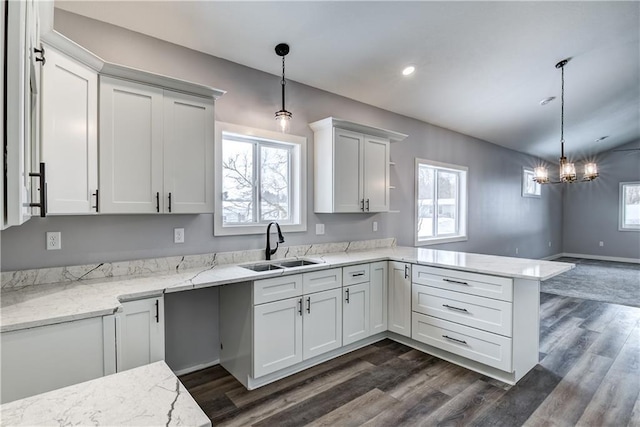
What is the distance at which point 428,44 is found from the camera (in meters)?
3.07

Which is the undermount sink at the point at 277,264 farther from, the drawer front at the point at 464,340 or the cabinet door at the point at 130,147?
the drawer front at the point at 464,340

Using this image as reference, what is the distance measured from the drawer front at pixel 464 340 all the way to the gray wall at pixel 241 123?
130cm

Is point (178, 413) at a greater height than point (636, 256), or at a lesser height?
greater

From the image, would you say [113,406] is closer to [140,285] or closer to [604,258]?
[140,285]

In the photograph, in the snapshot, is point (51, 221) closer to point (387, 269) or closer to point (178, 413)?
point (178, 413)

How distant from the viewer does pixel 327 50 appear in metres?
2.98

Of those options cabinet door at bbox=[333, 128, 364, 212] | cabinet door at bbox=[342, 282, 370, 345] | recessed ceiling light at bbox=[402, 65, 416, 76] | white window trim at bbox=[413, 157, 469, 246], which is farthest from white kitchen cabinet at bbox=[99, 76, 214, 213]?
white window trim at bbox=[413, 157, 469, 246]

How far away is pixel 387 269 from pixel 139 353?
2.28 meters

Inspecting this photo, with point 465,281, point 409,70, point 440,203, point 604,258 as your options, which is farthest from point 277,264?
point 604,258

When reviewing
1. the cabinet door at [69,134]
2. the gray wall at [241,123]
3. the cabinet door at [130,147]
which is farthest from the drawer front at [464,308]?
the cabinet door at [69,134]

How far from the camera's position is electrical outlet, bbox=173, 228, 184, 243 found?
2.66 m

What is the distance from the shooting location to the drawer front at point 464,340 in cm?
258

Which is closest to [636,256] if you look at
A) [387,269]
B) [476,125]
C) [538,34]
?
[476,125]

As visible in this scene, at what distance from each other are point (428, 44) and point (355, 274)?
222cm
